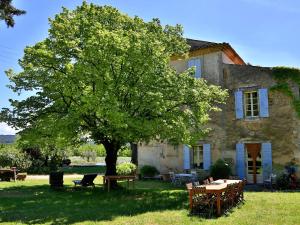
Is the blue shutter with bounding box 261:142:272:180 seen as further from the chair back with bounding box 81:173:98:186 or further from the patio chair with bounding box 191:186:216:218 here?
the patio chair with bounding box 191:186:216:218

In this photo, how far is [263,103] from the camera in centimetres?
2025

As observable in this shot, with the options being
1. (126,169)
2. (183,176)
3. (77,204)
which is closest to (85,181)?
(77,204)

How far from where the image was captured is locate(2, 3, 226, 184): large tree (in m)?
14.7

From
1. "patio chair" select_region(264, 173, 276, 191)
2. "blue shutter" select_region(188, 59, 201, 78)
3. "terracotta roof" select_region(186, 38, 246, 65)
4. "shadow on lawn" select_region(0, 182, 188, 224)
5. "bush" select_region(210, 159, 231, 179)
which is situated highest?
"terracotta roof" select_region(186, 38, 246, 65)

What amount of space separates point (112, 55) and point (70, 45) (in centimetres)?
213

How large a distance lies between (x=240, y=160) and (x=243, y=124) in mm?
1965

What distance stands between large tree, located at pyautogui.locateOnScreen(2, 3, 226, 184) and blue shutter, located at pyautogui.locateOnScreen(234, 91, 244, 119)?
3950 millimetres

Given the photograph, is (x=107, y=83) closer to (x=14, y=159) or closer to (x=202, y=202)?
(x=202, y=202)

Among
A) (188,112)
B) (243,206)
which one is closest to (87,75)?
(188,112)

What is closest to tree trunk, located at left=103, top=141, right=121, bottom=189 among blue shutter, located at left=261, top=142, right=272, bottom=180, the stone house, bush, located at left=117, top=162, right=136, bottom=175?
the stone house

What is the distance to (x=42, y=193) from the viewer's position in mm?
16656

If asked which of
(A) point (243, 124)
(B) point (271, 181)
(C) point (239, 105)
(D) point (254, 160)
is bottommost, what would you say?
(B) point (271, 181)

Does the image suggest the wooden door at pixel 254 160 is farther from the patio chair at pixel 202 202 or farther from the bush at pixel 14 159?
the bush at pixel 14 159

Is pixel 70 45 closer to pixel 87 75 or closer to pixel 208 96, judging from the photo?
pixel 87 75
